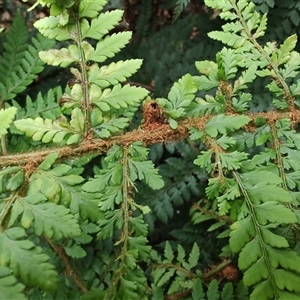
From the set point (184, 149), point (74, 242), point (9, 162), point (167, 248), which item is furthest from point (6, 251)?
→ point (184, 149)

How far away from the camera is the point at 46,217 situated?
952 mm

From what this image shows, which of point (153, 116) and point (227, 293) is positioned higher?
point (153, 116)

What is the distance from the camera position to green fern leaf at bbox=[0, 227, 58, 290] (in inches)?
33.3

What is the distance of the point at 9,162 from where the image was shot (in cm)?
112

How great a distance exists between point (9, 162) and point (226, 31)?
74cm

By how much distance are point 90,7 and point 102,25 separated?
0.18ft

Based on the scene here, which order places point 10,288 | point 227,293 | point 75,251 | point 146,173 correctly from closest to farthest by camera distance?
point 10,288
point 146,173
point 227,293
point 75,251

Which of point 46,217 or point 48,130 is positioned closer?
point 46,217

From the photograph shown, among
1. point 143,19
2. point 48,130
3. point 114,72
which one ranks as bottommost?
point 48,130

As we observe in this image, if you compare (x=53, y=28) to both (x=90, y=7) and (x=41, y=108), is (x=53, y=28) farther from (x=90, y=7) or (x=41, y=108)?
(x=41, y=108)

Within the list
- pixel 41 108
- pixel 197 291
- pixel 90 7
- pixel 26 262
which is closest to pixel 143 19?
pixel 41 108

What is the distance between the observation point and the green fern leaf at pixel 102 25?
44.2 inches

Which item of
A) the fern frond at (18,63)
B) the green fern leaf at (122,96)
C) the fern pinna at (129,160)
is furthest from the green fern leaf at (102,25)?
the fern frond at (18,63)

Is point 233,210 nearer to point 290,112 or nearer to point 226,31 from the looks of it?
point 290,112
